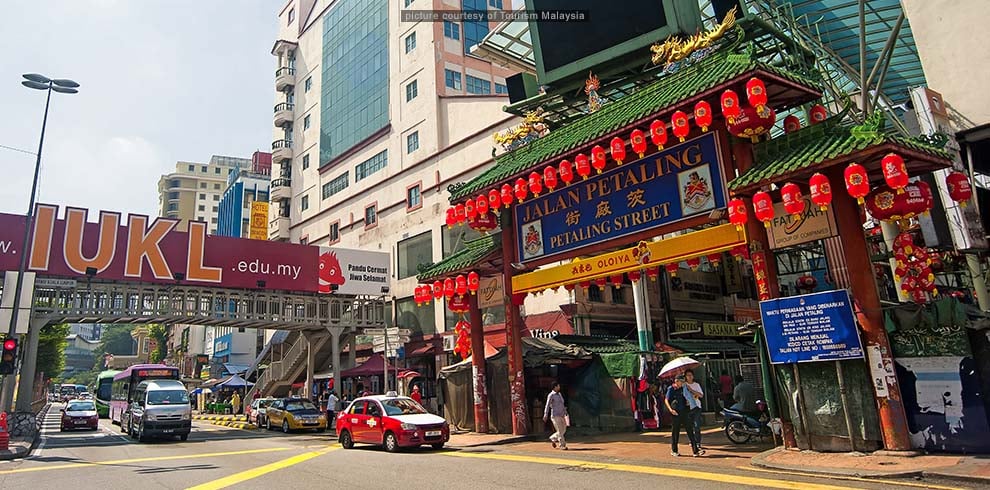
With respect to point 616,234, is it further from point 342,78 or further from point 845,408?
point 342,78

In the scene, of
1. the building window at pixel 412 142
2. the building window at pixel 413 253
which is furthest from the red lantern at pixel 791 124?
the building window at pixel 412 142

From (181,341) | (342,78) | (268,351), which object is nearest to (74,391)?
(181,341)

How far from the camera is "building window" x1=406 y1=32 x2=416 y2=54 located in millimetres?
43659

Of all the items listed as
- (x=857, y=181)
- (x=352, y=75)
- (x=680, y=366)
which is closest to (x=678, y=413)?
(x=680, y=366)

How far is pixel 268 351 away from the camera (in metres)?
49.0

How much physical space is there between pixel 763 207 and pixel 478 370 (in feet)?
38.6

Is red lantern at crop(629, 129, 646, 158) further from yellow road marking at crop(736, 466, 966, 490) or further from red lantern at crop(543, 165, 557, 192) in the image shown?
yellow road marking at crop(736, 466, 966, 490)

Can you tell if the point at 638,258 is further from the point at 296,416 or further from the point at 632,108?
the point at 296,416

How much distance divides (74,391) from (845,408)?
11697 cm

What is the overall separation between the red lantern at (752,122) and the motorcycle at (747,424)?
694 cm

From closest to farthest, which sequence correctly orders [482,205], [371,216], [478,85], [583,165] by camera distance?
[583,165], [482,205], [371,216], [478,85]

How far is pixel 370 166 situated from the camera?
45.1 m

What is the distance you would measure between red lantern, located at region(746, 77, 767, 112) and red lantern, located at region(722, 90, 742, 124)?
0.27m

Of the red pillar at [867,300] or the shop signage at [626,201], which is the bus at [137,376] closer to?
the shop signage at [626,201]
